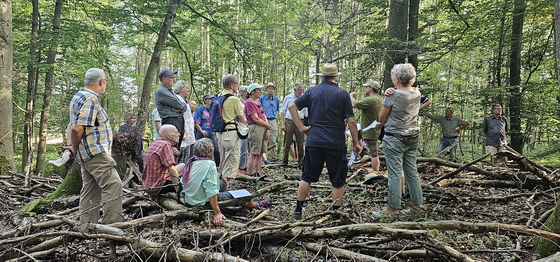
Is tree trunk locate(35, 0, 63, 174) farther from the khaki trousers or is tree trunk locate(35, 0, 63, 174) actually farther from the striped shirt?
the striped shirt

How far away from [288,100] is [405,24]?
11.7 ft

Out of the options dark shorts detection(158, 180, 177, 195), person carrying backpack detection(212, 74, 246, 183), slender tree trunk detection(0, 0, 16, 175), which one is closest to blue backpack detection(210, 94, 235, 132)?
person carrying backpack detection(212, 74, 246, 183)

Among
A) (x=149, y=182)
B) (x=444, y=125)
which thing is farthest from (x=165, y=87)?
(x=444, y=125)

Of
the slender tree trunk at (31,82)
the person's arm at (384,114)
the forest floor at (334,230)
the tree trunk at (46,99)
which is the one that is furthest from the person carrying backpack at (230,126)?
the slender tree trunk at (31,82)

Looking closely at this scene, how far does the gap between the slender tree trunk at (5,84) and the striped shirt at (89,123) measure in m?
4.77

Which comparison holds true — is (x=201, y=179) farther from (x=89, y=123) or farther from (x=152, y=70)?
(x=152, y=70)

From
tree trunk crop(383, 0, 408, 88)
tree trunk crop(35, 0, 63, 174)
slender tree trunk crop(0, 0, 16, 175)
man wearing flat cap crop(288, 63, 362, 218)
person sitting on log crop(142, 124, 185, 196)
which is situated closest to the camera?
man wearing flat cap crop(288, 63, 362, 218)

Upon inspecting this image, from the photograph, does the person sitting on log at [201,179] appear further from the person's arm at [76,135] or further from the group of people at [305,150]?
the person's arm at [76,135]

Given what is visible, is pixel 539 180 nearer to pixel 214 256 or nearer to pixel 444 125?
pixel 444 125

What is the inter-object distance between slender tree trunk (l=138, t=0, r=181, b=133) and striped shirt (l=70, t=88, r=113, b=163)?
506cm

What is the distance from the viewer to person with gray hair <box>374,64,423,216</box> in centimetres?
405

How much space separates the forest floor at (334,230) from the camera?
2.71m

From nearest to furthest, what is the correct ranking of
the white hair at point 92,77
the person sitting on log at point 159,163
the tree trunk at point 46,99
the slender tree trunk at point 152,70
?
the white hair at point 92,77
the person sitting on log at point 159,163
the slender tree trunk at point 152,70
the tree trunk at point 46,99

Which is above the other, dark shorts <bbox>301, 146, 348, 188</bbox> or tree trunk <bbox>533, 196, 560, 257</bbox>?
dark shorts <bbox>301, 146, 348, 188</bbox>
